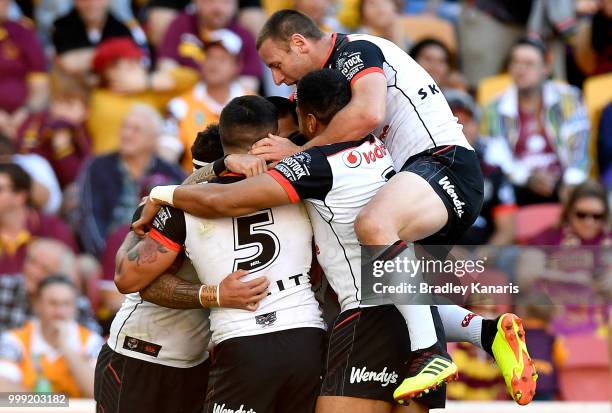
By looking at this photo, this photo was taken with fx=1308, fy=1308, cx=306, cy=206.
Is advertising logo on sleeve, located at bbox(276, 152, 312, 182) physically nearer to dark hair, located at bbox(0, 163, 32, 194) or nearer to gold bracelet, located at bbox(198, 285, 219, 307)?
gold bracelet, located at bbox(198, 285, 219, 307)

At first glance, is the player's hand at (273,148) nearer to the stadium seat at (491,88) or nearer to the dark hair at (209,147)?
the dark hair at (209,147)

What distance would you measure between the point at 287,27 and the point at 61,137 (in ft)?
16.5

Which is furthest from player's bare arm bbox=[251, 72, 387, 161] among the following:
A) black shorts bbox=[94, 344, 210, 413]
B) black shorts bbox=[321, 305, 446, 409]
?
black shorts bbox=[94, 344, 210, 413]

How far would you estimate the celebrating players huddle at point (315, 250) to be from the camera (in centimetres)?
A: 629

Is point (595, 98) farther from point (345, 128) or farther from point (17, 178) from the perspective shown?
point (345, 128)

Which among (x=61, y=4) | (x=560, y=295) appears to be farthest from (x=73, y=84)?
(x=560, y=295)

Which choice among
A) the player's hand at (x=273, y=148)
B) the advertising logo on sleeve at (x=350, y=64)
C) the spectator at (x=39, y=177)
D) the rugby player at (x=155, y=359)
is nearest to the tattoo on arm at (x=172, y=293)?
the rugby player at (x=155, y=359)

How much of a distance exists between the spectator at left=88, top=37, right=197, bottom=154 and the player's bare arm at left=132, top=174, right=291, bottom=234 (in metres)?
5.23

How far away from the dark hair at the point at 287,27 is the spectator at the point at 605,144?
5410 millimetres

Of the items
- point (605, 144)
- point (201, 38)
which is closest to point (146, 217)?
point (201, 38)

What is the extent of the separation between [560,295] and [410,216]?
3.38m

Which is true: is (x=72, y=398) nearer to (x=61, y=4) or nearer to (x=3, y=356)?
(x=3, y=356)

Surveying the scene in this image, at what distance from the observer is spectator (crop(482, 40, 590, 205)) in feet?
37.5

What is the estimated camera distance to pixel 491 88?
1223 centimetres
